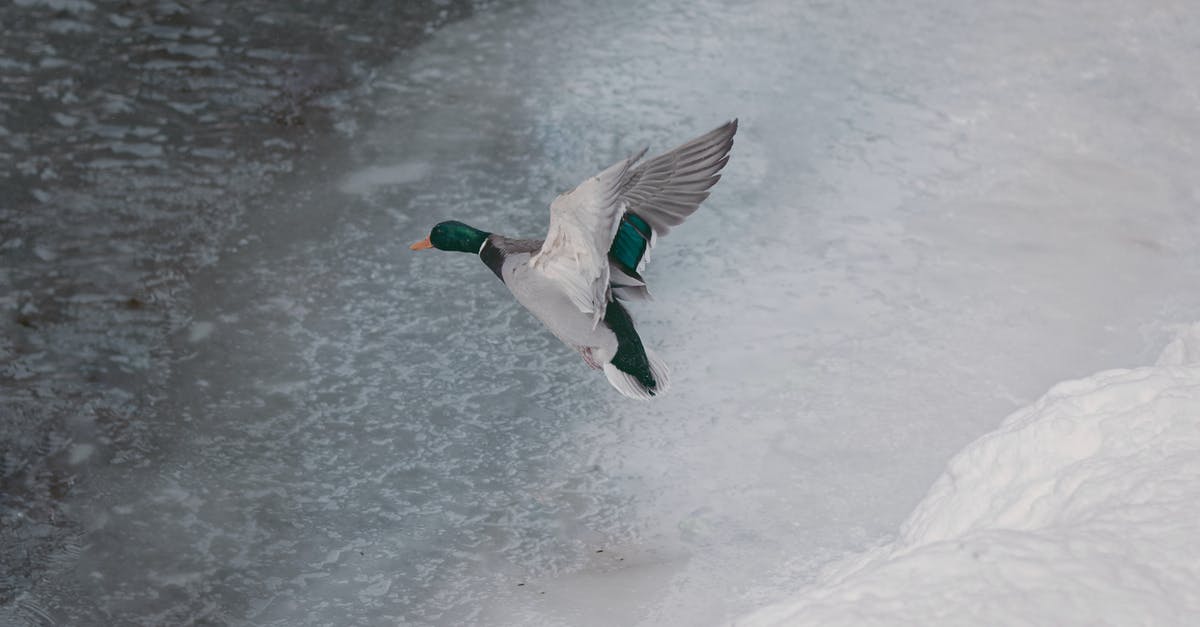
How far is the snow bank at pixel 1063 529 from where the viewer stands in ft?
4.13

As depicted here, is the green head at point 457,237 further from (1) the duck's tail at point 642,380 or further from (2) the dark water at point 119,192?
(2) the dark water at point 119,192

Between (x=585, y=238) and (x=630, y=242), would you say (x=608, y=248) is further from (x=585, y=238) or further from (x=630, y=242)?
(x=630, y=242)

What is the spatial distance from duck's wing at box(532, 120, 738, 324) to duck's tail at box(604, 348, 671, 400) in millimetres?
107

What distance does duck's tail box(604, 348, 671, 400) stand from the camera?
1.98m

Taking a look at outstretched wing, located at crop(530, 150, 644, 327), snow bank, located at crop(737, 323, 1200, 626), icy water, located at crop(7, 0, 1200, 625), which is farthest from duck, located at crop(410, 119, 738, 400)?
snow bank, located at crop(737, 323, 1200, 626)

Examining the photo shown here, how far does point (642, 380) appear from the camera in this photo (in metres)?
2.01

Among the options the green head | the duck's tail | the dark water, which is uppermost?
the green head

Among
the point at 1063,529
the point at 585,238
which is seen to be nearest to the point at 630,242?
the point at 585,238

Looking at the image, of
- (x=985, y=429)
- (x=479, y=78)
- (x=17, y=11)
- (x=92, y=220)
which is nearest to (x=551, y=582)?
(x=985, y=429)

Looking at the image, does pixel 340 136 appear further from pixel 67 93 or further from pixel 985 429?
pixel 985 429

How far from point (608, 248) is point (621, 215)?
6 cm

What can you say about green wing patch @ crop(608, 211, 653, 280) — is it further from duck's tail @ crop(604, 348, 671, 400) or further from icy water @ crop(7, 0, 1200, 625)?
icy water @ crop(7, 0, 1200, 625)

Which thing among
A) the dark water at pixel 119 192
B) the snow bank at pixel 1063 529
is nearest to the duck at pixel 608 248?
the snow bank at pixel 1063 529

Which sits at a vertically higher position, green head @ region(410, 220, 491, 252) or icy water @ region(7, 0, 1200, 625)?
green head @ region(410, 220, 491, 252)
